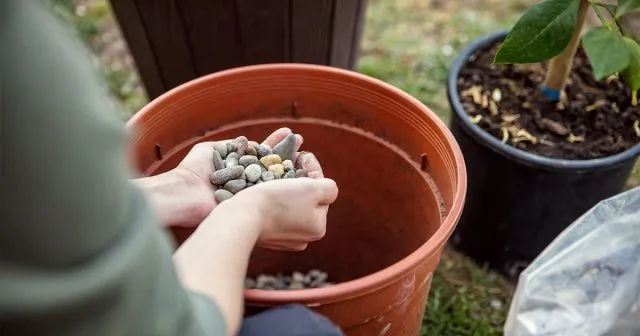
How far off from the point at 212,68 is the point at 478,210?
1.64ft

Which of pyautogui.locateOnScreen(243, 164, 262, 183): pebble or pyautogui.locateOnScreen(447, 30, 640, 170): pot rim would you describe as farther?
pyautogui.locateOnScreen(447, 30, 640, 170): pot rim

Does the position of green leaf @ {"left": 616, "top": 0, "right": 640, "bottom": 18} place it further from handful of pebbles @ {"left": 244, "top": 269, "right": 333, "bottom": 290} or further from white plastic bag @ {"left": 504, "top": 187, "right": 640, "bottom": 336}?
handful of pebbles @ {"left": 244, "top": 269, "right": 333, "bottom": 290}

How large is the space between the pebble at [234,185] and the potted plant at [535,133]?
0.38m

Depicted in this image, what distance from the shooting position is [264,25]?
1.20 meters

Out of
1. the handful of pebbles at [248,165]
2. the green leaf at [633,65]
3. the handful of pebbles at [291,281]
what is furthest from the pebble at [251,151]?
the green leaf at [633,65]

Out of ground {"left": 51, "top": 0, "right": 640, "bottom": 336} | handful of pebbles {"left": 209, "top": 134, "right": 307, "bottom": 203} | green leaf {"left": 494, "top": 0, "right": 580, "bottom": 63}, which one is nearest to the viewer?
handful of pebbles {"left": 209, "top": 134, "right": 307, "bottom": 203}

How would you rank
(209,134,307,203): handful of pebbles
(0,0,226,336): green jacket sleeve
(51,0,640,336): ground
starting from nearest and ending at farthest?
(0,0,226,336): green jacket sleeve
(209,134,307,203): handful of pebbles
(51,0,640,336): ground

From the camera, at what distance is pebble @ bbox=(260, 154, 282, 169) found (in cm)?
92

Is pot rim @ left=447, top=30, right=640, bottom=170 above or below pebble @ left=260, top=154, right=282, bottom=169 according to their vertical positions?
below

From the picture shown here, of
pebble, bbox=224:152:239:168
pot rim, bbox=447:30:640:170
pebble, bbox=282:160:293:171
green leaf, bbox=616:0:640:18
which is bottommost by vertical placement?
pot rim, bbox=447:30:640:170

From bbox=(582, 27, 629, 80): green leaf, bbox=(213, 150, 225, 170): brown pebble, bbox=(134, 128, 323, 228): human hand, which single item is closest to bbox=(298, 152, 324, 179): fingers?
bbox=(134, 128, 323, 228): human hand

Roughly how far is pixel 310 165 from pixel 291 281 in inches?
10.4

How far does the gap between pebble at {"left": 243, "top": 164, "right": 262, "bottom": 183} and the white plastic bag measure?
37 cm

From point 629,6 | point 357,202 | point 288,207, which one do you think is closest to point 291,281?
point 357,202
